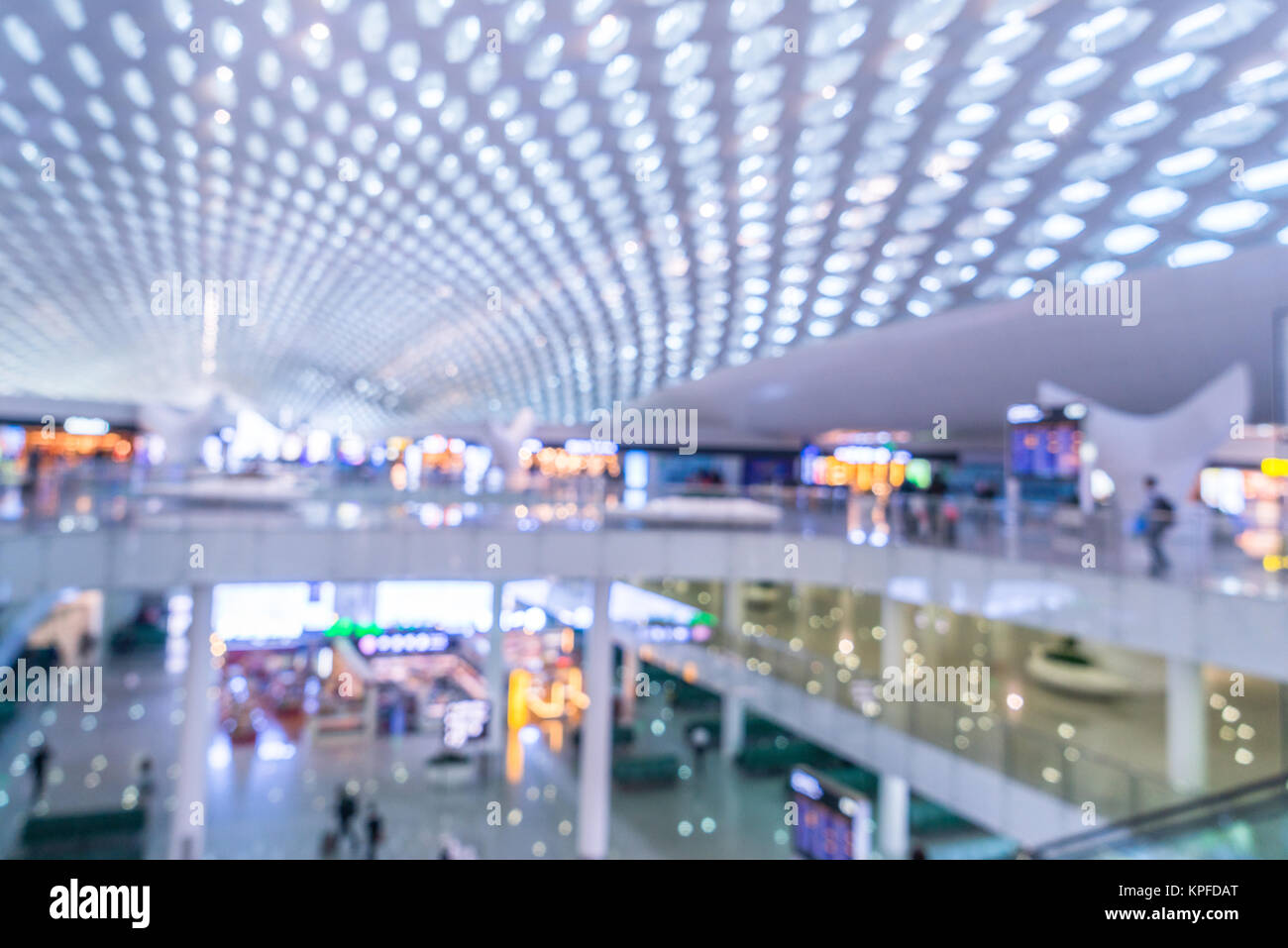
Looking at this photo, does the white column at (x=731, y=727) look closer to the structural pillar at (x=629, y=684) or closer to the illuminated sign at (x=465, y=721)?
the structural pillar at (x=629, y=684)

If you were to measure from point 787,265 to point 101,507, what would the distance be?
1655 centimetres

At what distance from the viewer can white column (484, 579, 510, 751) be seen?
63.2 feet

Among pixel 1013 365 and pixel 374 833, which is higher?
pixel 1013 365

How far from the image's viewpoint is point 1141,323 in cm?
1978

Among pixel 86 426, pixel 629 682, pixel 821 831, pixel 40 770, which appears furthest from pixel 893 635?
pixel 86 426

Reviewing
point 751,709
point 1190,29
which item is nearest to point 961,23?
point 1190,29

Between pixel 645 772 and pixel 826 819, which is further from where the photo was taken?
pixel 645 772

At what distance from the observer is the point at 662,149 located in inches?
660

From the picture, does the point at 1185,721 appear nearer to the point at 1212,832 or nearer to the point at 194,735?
the point at 1212,832

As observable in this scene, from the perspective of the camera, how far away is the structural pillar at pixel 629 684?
22016 mm

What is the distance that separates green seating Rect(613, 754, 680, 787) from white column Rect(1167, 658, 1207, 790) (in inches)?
403

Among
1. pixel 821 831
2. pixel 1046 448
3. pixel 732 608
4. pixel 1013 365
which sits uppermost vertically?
pixel 1013 365

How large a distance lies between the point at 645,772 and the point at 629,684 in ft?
18.0

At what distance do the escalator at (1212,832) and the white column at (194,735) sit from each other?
34.5 feet
